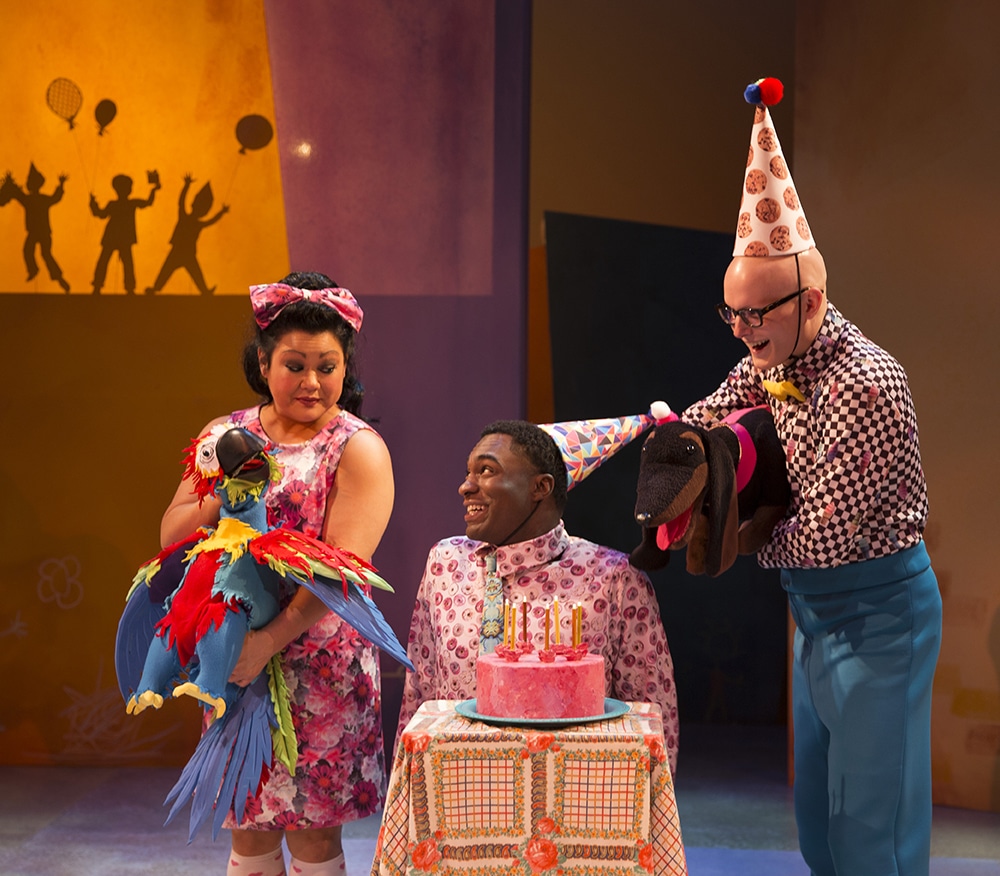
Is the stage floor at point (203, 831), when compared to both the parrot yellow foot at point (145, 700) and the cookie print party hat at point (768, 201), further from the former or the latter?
the cookie print party hat at point (768, 201)

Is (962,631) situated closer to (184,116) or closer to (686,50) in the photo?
(686,50)

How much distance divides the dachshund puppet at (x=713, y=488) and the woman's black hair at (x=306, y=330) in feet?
2.77

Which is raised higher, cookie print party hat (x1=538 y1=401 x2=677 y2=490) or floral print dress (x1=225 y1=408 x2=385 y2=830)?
cookie print party hat (x1=538 y1=401 x2=677 y2=490)

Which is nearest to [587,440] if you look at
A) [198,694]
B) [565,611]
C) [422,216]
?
[565,611]

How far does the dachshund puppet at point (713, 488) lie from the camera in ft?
8.19

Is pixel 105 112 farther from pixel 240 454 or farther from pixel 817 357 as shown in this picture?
pixel 817 357

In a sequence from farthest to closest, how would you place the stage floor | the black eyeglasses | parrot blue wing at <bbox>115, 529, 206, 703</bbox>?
1. the stage floor
2. parrot blue wing at <bbox>115, 529, 206, 703</bbox>
3. the black eyeglasses

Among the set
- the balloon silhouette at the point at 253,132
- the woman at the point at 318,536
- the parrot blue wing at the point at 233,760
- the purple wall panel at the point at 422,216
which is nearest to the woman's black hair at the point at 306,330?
the woman at the point at 318,536

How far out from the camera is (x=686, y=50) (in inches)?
226

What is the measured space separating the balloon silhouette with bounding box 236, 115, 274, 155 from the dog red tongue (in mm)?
2734

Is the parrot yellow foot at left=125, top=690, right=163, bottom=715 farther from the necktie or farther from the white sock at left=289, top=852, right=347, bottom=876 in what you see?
the necktie

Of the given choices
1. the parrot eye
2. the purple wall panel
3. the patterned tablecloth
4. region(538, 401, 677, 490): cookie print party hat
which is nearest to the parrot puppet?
the parrot eye

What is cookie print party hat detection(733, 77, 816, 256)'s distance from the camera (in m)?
2.55

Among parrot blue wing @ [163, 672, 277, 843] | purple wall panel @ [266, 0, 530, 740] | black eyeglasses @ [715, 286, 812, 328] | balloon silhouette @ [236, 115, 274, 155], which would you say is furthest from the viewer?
balloon silhouette @ [236, 115, 274, 155]
